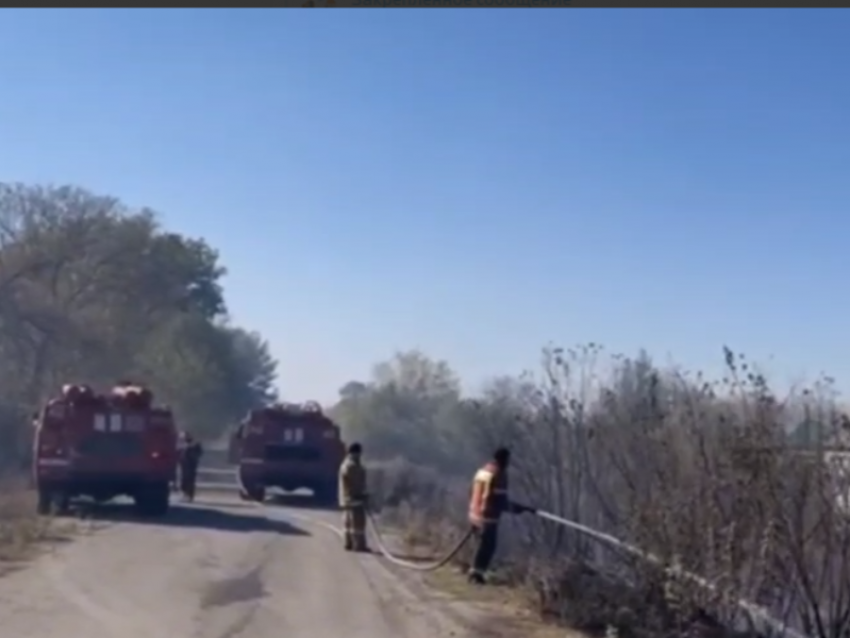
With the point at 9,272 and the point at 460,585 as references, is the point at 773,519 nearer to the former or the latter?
the point at 460,585

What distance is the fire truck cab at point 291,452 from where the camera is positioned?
40500 mm

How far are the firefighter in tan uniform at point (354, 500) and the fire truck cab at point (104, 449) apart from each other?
726 cm

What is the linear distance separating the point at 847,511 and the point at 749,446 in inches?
37.8

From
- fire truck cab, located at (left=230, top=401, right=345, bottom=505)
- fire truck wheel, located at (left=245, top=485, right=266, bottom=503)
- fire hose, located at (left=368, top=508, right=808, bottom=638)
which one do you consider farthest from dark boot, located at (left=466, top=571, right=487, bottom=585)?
fire truck wheel, located at (left=245, top=485, right=266, bottom=503)

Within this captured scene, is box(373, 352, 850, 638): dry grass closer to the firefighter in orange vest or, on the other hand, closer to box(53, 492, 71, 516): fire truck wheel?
the firefighter in orange vest

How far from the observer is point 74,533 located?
26188 mm

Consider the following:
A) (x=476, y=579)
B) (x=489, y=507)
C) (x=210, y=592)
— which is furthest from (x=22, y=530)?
(x=489, y=507)

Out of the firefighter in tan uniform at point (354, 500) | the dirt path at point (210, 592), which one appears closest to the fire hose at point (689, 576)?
the dirt path at point (210, 592)

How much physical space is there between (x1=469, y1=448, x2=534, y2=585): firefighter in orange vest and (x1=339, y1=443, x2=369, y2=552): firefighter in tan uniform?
4924 mm

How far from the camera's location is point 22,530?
24328mm

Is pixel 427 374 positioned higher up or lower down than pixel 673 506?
higher up

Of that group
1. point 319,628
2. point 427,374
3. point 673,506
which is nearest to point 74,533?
point 319,628

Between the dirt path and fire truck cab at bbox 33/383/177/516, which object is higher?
fire truck cab at bbox 33/383/177/516

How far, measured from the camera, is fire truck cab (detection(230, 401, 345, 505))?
1594 inches
